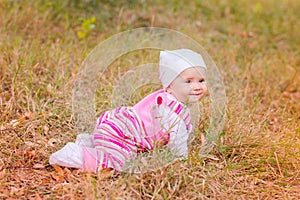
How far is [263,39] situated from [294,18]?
0.87 metres

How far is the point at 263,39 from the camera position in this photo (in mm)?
4922

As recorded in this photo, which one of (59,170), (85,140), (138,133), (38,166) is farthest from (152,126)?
(38,166)

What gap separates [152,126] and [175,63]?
346mm

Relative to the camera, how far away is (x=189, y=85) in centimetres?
243

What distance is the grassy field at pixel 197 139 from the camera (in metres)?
2.31

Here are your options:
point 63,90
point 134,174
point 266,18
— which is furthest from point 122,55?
point 266,18

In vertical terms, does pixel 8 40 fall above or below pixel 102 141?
above

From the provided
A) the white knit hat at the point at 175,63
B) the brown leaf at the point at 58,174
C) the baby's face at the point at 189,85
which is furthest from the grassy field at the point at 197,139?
the white knit hat at the point at 175,63

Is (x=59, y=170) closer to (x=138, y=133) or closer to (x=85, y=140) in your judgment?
(x=85, y=140)

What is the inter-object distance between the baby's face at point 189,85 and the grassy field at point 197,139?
32 cm

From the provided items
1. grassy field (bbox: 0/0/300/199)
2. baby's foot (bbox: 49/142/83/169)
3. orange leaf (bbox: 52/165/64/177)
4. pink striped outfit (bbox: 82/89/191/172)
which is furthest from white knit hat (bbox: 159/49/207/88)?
orange leaf (bbox: 52/165/64/177)

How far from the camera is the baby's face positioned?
242 cm

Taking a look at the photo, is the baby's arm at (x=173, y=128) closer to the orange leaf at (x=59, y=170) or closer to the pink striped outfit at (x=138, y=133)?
the pink striped outfit at (x=138, y=133)

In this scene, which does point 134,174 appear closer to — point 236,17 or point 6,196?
point 6,196
